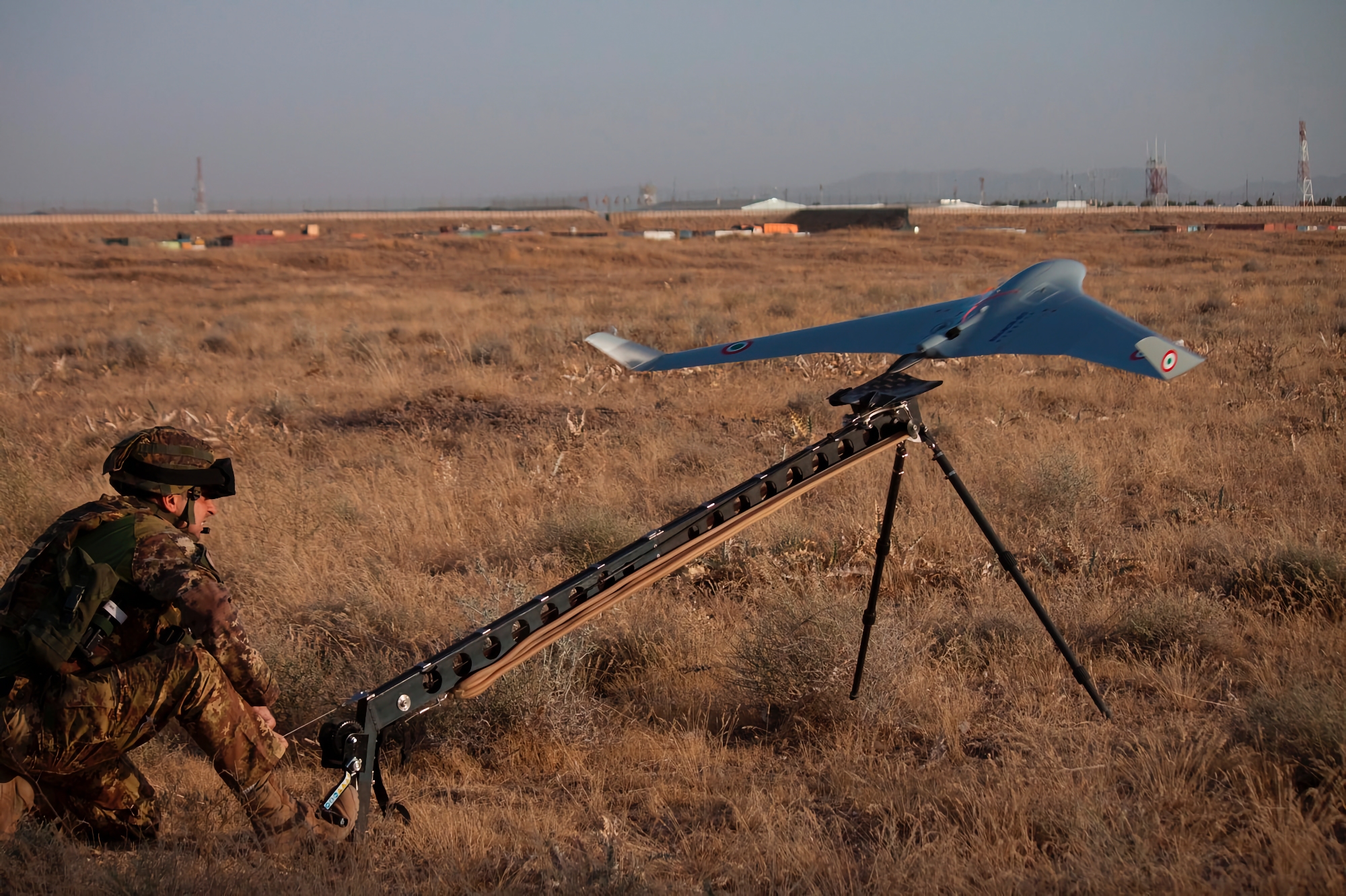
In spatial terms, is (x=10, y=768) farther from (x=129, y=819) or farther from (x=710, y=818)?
(x=710, y=818)

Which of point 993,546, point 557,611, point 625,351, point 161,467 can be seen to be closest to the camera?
point 557,611

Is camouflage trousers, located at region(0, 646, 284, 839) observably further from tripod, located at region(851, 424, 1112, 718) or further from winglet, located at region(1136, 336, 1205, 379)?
winglet, located at region(1136, 336, 1205, 379)

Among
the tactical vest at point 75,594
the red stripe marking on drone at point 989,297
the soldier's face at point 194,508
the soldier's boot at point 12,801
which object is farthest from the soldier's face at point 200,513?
the red stripe marking on drone at point 989,297

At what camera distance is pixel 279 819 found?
3145 millimetres

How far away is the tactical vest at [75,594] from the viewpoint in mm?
2961

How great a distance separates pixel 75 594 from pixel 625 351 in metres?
2.01

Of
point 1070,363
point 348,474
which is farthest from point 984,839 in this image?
point 1070,363

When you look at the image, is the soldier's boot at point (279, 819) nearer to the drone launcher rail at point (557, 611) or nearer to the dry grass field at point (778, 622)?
the dry grass field at point (778, 622)

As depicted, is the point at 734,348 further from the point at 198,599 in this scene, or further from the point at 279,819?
the point at 279,819

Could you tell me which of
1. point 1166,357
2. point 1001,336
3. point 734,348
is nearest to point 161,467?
point 734,348

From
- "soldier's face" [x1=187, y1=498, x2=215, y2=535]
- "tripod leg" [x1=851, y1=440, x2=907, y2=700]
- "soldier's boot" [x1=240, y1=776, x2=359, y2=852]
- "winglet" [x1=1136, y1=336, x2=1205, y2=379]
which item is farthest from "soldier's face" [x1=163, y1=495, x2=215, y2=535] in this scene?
"winglet" [x1=1136, y1=336, x2=1205, y2=379]

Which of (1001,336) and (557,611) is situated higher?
(1001,336)

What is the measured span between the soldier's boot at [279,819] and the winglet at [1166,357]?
9.33ft

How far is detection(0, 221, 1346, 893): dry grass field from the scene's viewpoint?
3.01 m
